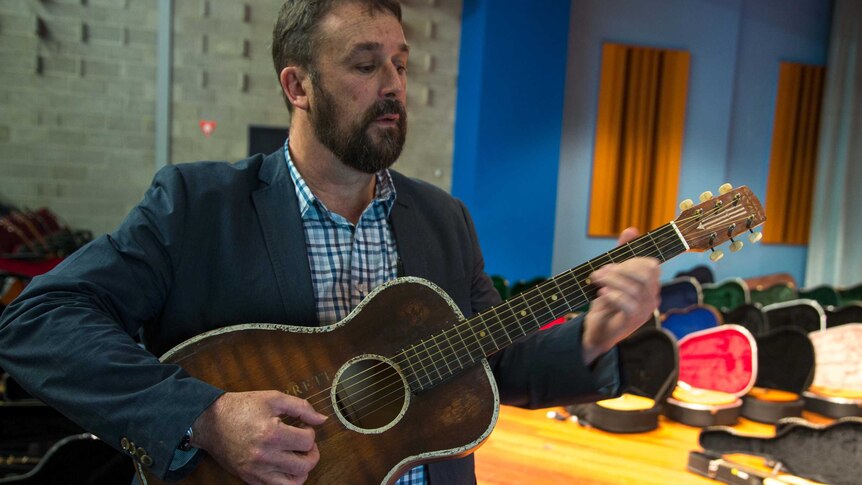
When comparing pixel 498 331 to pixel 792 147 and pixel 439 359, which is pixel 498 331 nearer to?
pixel 439 359

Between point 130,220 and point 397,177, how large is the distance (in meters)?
0.59

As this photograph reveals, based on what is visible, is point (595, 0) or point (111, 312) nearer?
point (111, 312)

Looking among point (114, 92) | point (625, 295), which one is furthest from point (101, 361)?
Answer: point (114, 92)

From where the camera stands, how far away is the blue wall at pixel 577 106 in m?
6.96

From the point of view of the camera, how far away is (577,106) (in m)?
7.84

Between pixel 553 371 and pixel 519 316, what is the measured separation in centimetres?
15

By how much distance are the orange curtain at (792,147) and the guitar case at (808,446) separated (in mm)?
6708

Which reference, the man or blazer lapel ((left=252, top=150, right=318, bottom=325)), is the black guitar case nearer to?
the man

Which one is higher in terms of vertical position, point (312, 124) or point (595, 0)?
point (595, 0)

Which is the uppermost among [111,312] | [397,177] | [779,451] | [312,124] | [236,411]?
[312,124]

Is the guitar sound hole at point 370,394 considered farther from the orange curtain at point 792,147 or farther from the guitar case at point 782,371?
the orange curtain at point 792,147

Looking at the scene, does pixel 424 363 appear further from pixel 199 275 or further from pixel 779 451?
pixel 779 451

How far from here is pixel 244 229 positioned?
148cm

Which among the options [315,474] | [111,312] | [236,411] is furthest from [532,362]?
[111,312]
